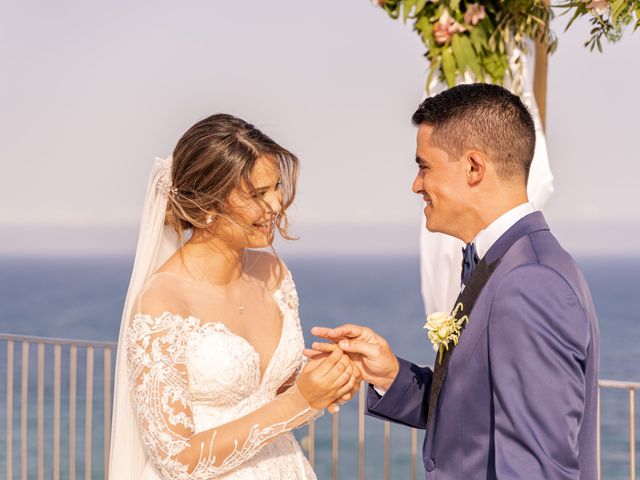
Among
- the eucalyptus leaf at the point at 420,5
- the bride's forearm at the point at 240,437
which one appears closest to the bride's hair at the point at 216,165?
the bride's forearm at the point at 240,437

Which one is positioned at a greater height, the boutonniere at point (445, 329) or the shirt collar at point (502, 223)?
the shirt collar at point (502, 223)

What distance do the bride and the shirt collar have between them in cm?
69

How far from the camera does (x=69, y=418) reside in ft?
38.7

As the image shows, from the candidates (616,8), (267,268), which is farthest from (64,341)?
(616,8)

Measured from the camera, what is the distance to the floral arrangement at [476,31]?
3.92m

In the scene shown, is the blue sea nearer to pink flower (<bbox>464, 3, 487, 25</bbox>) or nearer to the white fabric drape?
the white fabric drape

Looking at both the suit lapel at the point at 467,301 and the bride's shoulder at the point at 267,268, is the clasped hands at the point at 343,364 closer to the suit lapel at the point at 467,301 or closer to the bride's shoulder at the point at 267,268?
the suit lapel at the point at 467,301

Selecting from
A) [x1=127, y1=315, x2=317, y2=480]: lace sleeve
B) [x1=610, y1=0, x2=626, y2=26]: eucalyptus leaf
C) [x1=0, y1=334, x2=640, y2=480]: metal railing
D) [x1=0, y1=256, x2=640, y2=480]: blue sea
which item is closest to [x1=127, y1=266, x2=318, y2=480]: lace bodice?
[x1=127, y1=315, x2=317, y2=480]: lace sleeve

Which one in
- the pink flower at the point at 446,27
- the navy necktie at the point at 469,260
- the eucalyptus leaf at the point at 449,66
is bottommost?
the navy necktie at the point at 469,260

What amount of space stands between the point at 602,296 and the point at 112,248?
98523 mm

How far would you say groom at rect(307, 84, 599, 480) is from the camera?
1.65 m

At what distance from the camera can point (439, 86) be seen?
405 centimetres

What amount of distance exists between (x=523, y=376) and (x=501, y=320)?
0.13 metres

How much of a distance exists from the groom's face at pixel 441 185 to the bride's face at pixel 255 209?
0.72m
